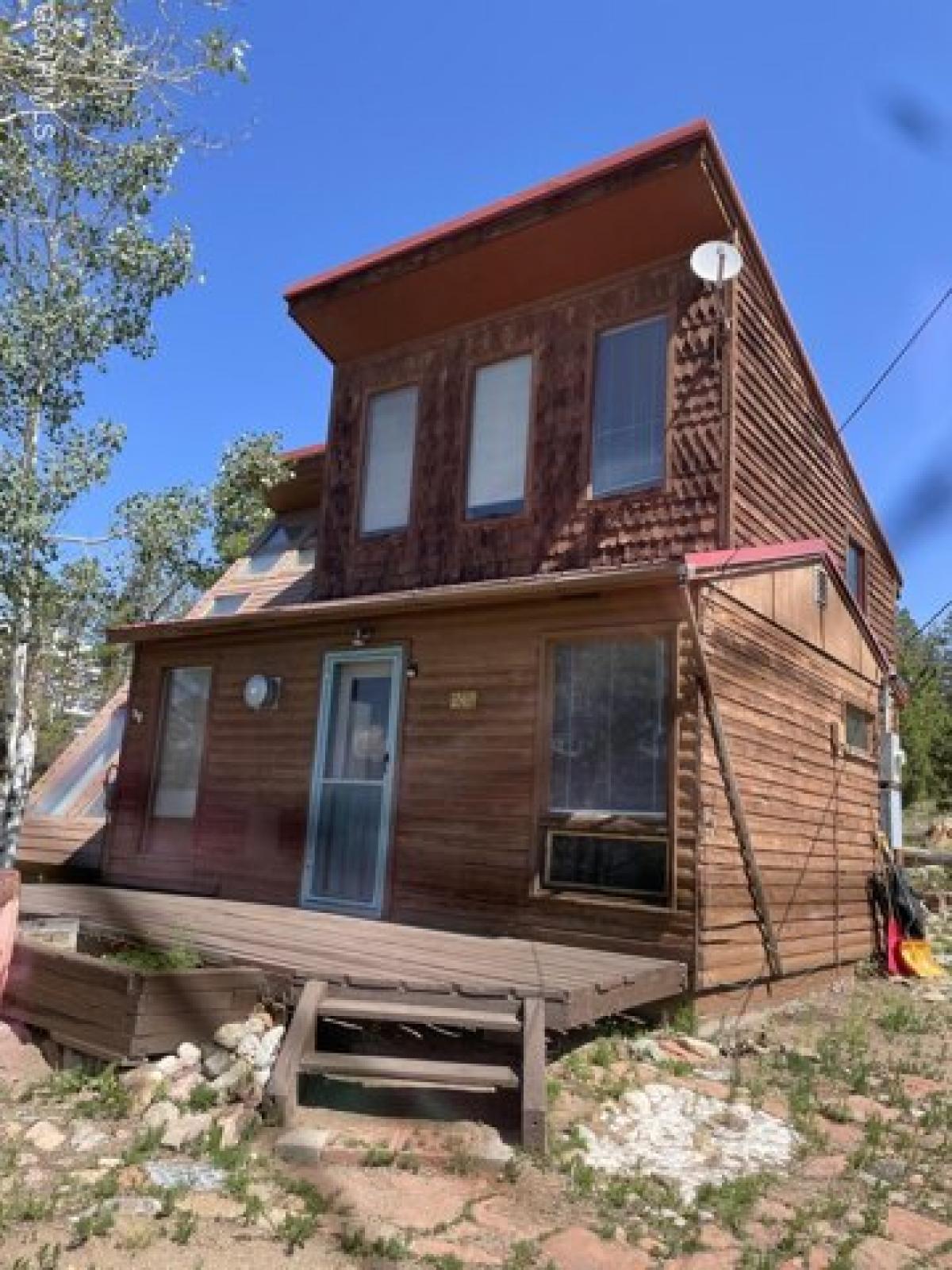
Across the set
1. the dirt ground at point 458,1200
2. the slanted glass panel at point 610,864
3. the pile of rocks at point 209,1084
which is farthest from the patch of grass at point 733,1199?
the slanted glass panel at point 610,864

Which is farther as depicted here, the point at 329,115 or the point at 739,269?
the point at 329,115

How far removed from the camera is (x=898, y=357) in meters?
6.84

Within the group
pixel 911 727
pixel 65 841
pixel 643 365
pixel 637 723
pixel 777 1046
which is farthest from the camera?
pixel 911 727

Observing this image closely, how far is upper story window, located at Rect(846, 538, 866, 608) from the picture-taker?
1217 centimetres

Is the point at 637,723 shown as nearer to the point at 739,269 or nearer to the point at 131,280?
the point at 739,269

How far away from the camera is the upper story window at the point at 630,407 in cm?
836

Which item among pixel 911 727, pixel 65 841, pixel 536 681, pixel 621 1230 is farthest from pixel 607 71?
pixel 911 727

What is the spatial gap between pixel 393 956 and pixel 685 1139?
76.6 inches

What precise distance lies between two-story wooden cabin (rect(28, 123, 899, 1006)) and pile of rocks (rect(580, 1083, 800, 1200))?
144 centimetres

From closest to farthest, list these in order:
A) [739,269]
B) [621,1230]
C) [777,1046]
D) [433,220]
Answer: [621,1230] < [777,1046] < [739,269] < [433,220]

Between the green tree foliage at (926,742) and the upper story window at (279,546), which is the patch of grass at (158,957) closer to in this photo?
the upper story window at (279,546)

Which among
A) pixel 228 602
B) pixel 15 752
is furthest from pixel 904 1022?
pixel 228 602

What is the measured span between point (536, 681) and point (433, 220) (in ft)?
17.6

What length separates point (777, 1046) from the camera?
18.9 ft
